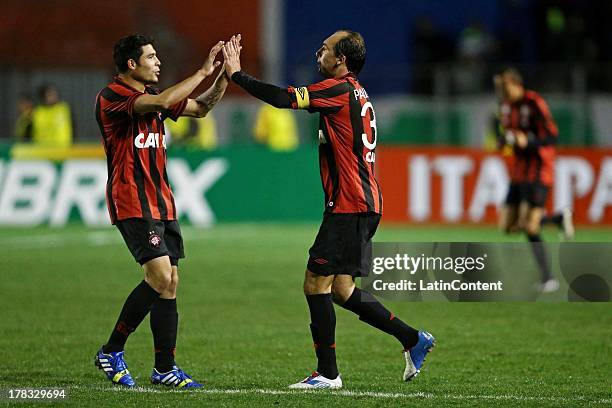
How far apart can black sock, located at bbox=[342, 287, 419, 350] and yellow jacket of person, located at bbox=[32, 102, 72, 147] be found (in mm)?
13923

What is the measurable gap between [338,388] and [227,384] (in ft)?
2.16

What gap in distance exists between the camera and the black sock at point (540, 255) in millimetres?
12336

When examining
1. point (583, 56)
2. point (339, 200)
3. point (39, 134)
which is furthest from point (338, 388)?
point (583, 56)

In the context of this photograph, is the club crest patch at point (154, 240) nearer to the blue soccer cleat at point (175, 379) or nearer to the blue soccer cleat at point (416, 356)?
the blue soccer cleat at point (175, 379)

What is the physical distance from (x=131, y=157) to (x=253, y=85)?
0.83 metres

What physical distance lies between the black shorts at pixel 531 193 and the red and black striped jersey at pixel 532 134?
2.0 inches

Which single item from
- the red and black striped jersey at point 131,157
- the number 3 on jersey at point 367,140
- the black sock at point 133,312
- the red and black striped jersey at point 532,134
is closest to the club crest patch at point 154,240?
the red and black striped jersey at point 131,157

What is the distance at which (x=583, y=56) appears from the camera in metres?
24.2

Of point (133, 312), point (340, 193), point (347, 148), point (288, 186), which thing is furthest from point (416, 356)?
point (288, 186)

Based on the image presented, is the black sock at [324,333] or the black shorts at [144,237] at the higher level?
the black shorts at [144,237]

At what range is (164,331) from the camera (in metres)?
7.22

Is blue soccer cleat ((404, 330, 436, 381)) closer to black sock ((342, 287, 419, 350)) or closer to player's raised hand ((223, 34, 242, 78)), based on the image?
black sock ((342, 287, 419, 350))

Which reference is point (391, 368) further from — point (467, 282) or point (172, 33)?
point (172, 33)

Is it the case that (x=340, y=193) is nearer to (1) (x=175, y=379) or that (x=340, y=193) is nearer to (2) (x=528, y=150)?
(1) (x=175, y=379)
